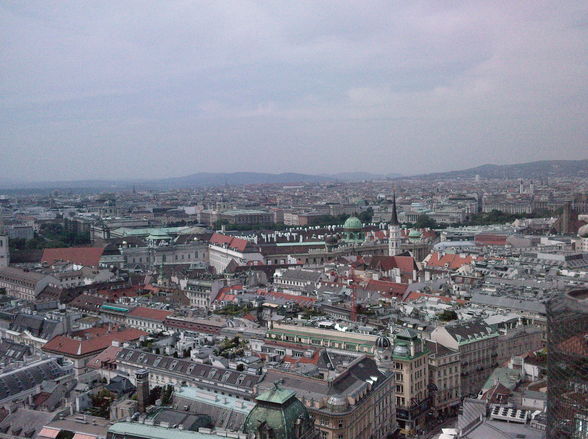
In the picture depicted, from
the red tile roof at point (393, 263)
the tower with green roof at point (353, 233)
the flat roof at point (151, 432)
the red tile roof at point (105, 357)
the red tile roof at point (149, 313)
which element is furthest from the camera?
the tower with green roof at point (353, 233)

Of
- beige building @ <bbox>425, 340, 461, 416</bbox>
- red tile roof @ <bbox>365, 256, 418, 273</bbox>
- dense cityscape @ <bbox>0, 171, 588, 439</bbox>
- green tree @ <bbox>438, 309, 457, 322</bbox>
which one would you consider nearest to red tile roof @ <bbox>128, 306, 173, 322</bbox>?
dense cityscape @ <bbox>0, 171, 588, 439</bbox>

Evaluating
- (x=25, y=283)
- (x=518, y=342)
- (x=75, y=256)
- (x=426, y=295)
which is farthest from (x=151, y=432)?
(x=75, y=256)

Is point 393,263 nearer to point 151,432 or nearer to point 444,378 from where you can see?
point 444,378

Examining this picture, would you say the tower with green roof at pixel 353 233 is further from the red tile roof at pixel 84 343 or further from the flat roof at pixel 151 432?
the flat roof at pixel 151 432

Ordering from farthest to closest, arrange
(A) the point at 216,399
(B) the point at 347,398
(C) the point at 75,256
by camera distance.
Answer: (C) the point at 75,256
(A) the point at 216,399
(B) the point at 347,398

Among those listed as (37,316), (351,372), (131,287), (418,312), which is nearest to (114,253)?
(131,287)

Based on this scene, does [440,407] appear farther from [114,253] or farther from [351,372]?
[114,253]

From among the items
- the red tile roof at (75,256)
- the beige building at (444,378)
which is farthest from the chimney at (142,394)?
the red tile roof at (75,256)

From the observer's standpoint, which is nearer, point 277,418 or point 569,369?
point 569,369
